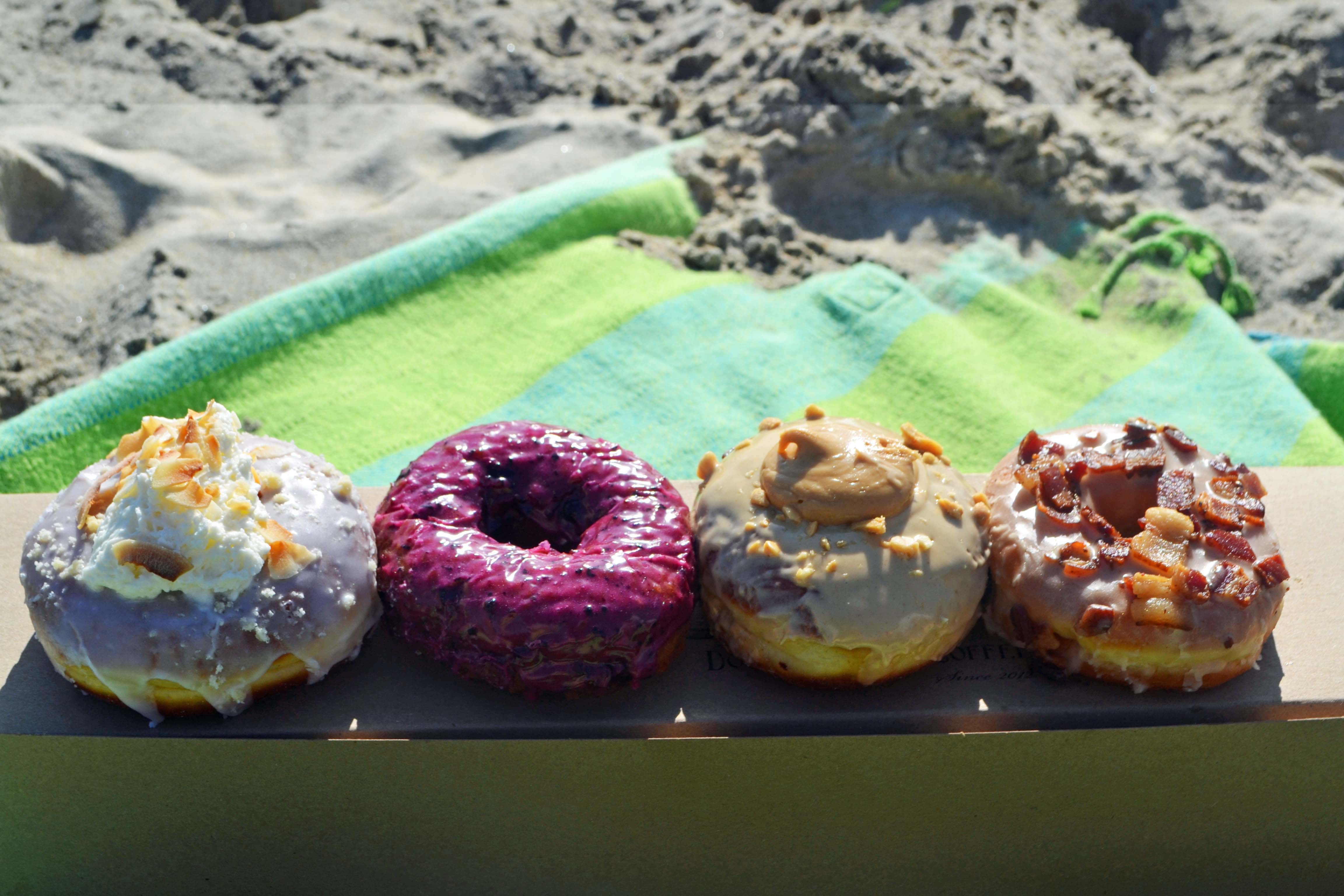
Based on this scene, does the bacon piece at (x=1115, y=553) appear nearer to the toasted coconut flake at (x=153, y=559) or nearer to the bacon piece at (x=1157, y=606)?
the bacon piece at (x=1157, y=606)

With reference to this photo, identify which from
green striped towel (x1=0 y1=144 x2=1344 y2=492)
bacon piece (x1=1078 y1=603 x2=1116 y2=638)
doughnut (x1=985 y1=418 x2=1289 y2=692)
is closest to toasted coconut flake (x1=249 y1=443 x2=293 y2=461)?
green striped towel (x1=0 y1=144 x2=1344 y2=492)

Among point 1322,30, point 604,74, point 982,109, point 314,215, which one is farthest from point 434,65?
point 1322,30

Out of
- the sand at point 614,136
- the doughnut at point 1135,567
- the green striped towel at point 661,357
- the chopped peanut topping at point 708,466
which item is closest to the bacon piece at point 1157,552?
the doughnut at point 1135,567

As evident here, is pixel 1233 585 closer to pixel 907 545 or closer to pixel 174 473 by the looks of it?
pixel 907 545

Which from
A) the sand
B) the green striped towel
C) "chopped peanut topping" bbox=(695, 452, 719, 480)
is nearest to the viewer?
"chopped peanut topping" bbox=(695, 452, 719, 480)

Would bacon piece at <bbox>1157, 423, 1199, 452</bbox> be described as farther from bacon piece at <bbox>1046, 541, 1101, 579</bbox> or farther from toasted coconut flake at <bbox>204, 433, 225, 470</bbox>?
toasted coconut flake at <bbox>204, 433, 225, 470</bbox>

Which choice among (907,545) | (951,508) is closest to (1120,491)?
(951,508)

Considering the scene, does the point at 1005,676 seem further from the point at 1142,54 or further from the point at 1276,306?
the point at 1142,54
